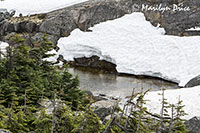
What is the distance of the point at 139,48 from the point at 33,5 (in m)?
10.5

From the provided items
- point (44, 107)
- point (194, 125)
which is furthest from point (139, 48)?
point (194, 125)

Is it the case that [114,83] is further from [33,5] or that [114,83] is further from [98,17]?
[33,5]

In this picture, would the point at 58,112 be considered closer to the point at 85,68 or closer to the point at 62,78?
the point at 62,78

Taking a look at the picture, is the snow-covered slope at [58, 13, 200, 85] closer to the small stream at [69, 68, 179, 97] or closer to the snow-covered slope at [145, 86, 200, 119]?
the small stream at [69, 68, 179, 97]

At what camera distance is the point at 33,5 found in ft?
64.9

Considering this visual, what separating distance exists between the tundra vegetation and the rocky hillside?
10.6m

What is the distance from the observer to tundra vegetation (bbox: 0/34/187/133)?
289 centimetres

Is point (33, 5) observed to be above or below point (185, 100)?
above

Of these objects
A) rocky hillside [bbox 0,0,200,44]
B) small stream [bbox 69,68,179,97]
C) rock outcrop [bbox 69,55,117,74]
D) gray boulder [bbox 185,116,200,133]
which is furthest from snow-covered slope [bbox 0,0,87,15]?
gray boulder [bbox 185,116,200,133]

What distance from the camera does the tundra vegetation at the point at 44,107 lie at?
9.47 feet

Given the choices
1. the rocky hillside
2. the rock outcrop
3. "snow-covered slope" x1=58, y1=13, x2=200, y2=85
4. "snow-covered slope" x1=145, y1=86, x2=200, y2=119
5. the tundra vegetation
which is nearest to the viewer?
the tundra vegetation

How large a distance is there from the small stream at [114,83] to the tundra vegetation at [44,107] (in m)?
2.10

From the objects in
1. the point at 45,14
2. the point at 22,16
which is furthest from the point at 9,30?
the point at 45,14

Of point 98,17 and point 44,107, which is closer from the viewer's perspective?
point 44,107
